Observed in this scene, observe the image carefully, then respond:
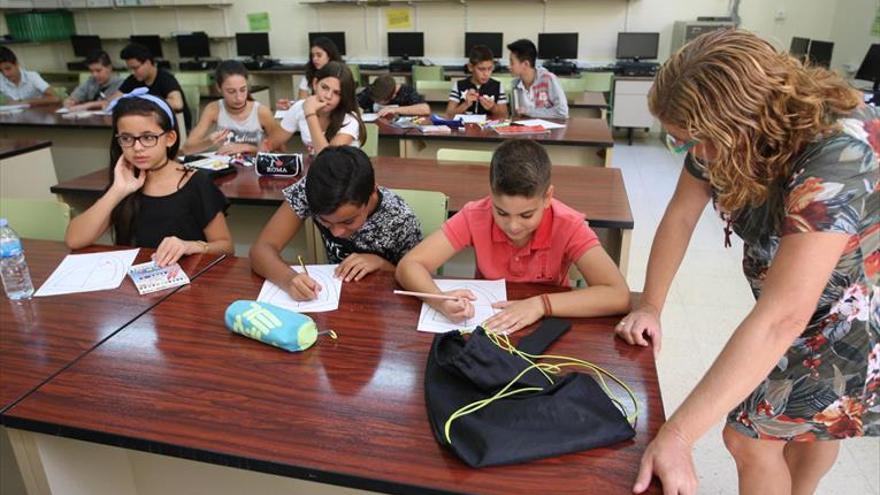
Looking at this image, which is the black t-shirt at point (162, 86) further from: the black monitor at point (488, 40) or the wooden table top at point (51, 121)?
the black monitor at point (488, 40)

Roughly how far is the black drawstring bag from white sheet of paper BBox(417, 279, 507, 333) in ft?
0.59

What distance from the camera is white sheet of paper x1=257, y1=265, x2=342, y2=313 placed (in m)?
1.33

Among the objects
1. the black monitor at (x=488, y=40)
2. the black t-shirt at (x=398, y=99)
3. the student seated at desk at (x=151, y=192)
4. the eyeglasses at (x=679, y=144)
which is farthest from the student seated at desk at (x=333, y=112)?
the black monitor at (x=488, y=40)

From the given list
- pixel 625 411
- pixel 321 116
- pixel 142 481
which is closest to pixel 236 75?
pixel 321 116

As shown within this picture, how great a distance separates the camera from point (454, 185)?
241cm

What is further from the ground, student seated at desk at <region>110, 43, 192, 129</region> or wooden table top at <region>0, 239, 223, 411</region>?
student seated at desk at <region>110, 43, 192, 129</region>

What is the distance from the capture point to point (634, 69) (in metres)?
6.18

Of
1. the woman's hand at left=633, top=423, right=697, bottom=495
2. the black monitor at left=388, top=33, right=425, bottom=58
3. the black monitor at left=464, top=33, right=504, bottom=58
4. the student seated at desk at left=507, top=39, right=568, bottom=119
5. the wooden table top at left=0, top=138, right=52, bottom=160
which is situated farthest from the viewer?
the black monitor at left=388, top=33, right=425, bottom=58

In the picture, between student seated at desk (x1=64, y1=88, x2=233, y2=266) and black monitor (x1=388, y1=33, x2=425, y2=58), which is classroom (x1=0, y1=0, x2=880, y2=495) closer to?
student seated at desk (x1=64, y1=88, x2=233, y2=266)

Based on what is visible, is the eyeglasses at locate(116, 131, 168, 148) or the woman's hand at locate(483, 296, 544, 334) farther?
the eyeglasses at locate(116, 131, 168, 148)

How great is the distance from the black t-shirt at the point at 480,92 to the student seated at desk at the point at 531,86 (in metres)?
0.14

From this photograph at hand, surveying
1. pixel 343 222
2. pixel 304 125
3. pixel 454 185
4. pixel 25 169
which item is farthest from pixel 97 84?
pixel 343 222

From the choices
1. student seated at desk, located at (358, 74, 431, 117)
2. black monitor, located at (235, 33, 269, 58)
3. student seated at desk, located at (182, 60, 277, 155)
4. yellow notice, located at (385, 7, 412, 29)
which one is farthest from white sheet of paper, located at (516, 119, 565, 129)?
black monitor, located at (235, 33, 269, 58)

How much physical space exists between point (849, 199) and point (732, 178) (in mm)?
156
